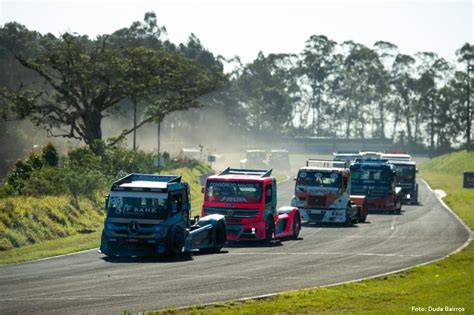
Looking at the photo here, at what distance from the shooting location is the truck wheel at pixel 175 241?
30781mm

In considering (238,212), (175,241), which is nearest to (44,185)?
(238,212)

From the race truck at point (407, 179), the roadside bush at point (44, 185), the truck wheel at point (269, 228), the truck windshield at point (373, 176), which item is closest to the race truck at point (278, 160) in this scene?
the race truck at point (407, 179)

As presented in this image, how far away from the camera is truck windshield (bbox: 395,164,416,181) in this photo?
64.6m

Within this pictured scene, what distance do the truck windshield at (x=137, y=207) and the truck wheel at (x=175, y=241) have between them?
70 cm

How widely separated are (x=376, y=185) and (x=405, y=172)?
964 cm

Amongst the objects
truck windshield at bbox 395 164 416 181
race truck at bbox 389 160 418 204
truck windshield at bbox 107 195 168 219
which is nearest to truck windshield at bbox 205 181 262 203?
truck windshield at bbox 107 195 168 219

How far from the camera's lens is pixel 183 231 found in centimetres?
3152

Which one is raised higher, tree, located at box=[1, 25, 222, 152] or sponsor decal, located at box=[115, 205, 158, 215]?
tree, located at box=[1, 25, 222, 152]

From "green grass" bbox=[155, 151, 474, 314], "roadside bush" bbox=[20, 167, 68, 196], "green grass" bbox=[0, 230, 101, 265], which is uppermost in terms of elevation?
"roadside bush" bbox=[20, 167, 68, 196]

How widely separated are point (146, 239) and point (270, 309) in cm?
1059

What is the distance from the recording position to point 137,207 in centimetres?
3069

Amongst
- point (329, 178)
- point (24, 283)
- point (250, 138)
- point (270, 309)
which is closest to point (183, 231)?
point (24, 283)

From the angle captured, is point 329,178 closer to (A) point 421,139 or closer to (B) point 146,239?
(B) point 146,239

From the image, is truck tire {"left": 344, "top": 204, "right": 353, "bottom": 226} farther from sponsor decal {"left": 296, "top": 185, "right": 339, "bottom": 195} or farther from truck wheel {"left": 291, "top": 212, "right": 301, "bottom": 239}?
truck wheel {"left": 291, "top": 212, "right": 301, "bottom": 239}
